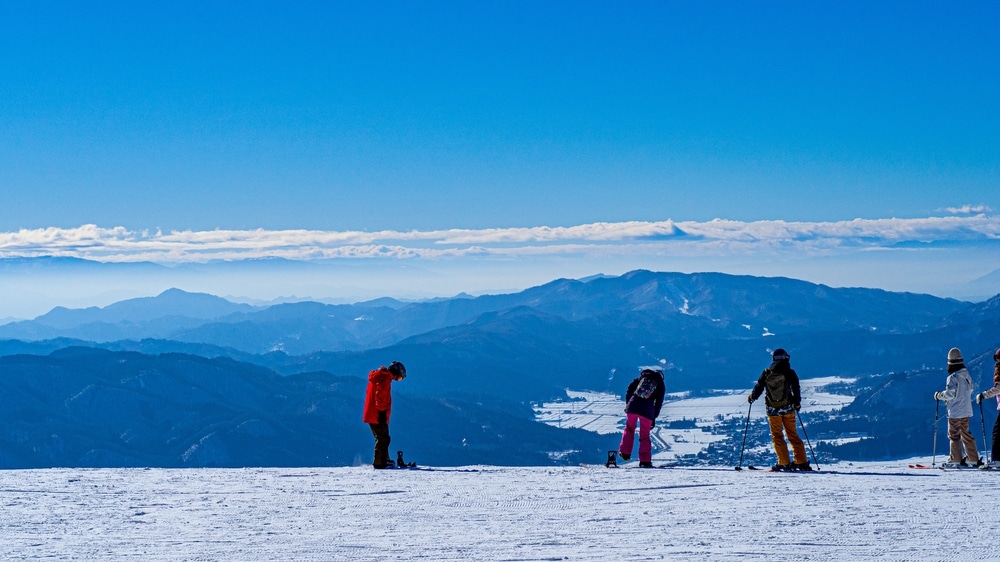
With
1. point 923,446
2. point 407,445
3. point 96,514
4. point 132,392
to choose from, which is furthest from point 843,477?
point 132,392

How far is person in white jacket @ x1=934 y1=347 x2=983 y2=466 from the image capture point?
17.6m

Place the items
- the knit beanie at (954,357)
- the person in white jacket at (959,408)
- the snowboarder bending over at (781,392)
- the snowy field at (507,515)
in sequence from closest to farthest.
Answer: the snowy field at (507,515), the snowboarder bending over at (781,392), the knit beanie at (954,357), the person in white jacket at (959,408)

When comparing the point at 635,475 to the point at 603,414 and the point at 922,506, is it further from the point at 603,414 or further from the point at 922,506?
the point at 603,414

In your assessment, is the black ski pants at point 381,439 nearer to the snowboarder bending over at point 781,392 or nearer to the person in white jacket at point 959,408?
the snowboarder bending over at point 781,392

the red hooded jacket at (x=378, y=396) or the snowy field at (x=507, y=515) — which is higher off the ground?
the red hooded jacket at (x=378, y=396)

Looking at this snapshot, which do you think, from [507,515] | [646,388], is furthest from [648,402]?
[507,515]

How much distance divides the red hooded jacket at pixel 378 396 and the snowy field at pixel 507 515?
1.33 m

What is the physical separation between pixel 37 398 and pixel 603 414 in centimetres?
12041

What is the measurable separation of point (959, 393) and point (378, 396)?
12.1 metres

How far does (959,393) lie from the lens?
17.7 m

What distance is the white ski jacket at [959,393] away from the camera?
17.6 metres

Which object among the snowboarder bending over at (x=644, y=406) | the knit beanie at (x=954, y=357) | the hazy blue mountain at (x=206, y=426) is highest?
the knit beanie at (x=954, y=357)

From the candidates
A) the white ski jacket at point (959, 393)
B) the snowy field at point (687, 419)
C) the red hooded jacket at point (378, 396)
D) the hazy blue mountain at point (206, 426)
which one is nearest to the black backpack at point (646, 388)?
the red hooded jacket at point (378, 396)

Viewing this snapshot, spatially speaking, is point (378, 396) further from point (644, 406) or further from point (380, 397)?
point (644, 406)
